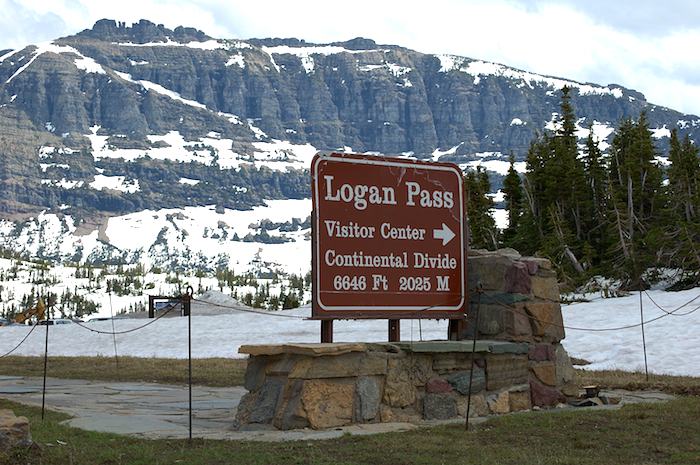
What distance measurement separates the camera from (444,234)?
52.9 feet

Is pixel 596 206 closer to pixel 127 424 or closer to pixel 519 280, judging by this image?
pixel 519 280

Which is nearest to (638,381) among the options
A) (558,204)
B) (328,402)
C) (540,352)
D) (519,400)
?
(540,352)

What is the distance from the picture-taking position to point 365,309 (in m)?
15.2

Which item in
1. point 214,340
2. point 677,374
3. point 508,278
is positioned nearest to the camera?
point 508,278

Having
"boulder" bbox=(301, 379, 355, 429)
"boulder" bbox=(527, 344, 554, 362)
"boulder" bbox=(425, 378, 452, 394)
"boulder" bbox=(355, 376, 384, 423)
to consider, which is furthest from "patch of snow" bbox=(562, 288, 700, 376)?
"boulder" bbox=(301, 379, 355, 429)

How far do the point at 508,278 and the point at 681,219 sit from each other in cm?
3156

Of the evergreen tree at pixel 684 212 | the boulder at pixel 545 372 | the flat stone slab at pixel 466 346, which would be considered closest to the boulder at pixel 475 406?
the flat stone slab at pixel 466 346

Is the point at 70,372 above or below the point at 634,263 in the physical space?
below

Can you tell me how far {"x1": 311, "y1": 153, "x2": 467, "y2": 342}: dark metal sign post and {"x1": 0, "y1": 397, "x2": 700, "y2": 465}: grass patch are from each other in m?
2.62

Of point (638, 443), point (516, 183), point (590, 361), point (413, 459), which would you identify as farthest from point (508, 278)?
→ point (516, 183)

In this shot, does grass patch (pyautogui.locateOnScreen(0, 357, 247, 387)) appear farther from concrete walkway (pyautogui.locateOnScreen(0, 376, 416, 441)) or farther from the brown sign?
the brown sign

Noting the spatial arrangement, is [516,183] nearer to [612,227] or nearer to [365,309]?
[612,227]

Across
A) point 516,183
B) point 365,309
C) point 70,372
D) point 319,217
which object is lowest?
point 70,372

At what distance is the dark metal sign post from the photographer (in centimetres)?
1495
